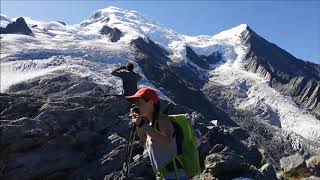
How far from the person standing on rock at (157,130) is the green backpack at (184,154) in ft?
0.08

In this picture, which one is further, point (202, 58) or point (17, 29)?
point (202, 58)

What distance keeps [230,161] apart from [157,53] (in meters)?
126

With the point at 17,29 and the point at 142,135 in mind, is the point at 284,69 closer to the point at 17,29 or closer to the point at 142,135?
the point at 17,29

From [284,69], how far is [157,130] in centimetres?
16624

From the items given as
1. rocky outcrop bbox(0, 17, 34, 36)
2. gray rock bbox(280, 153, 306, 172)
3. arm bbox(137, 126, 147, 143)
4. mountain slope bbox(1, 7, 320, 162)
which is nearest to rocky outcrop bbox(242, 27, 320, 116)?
mountain slope bbox(1, 7, 320, 162)

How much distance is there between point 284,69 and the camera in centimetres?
16812

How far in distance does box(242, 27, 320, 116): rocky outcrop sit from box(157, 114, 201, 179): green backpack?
129408mm

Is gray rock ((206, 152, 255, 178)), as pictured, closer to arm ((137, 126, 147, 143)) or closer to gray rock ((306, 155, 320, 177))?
gray rock ((306, 155, 320, 177))

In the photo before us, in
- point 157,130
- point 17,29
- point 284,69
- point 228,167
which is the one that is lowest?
point 284,69

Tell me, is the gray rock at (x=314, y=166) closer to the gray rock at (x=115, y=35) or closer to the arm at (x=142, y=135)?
the arm at (x=142, y=135)

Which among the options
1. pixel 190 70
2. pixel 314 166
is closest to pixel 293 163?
pixel 314 166

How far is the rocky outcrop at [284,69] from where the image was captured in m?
139

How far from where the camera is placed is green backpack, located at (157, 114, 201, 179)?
Result: 617 cm

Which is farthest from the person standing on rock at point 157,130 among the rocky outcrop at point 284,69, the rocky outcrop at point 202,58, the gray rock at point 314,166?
the rocky outcrop at point 202,58
